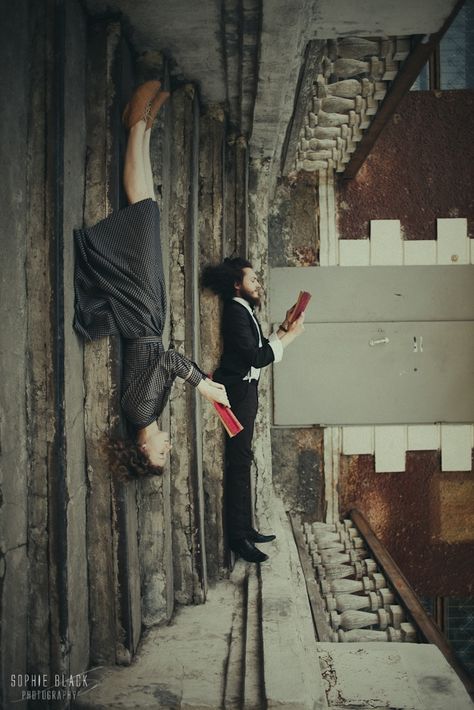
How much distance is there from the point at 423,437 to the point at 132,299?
350 centimetres

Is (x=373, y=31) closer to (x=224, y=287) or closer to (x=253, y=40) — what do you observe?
(x=253, y=40)

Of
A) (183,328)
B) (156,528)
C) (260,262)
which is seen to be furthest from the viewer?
(260,262)

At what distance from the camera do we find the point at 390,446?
16.7 feet

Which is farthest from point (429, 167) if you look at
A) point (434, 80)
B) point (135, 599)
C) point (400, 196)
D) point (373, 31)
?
point (135, 599)

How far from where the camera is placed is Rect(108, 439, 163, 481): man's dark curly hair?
2312 millimetres

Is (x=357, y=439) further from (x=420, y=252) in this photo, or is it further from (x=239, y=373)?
(x=239, y=373)

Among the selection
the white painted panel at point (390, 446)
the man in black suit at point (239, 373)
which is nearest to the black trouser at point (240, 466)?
the man in black suit at point (239, 373)

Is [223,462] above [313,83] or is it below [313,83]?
below

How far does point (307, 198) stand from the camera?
5.07 metres

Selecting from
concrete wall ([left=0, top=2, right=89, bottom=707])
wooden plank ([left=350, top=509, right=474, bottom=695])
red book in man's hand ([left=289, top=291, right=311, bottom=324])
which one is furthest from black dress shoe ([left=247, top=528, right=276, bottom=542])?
concrete wall ([left=0, top=2, right=89, bottom=707])

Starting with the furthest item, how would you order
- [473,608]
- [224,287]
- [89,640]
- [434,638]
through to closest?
[473,608] < [224,287] < [434,638] < [89,640]

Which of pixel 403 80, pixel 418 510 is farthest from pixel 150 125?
pixel 418 510

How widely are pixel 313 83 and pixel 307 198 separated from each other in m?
1.98

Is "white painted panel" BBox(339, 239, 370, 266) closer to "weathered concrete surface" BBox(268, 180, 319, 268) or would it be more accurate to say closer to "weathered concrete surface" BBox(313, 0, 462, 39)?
"weathered concrete surface" BBox(268, 180, 319, 268)
